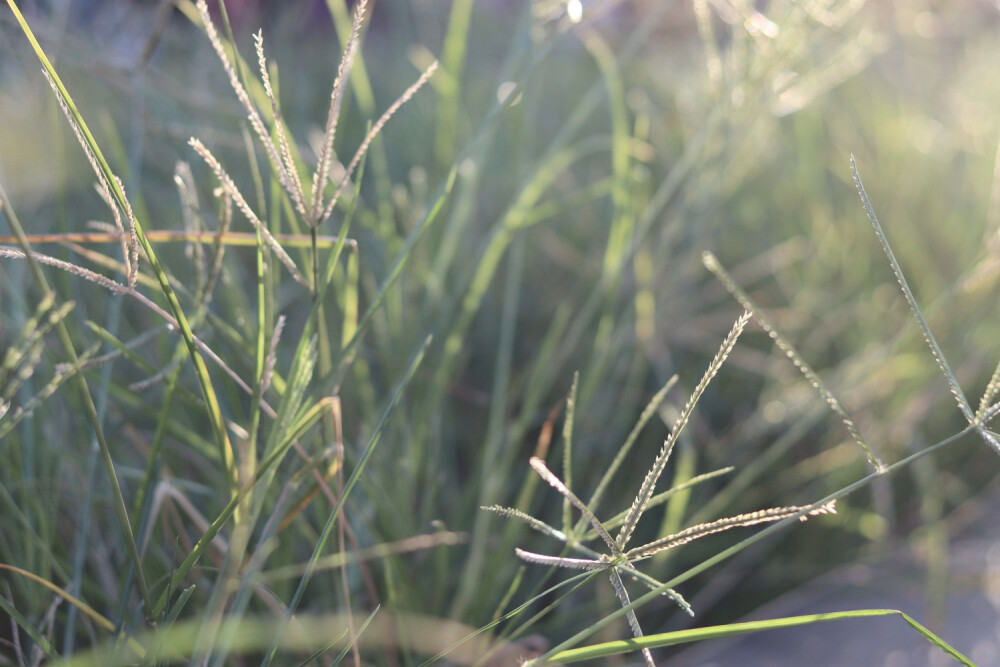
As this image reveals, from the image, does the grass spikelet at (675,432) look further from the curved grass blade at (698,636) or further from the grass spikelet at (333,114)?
the grass spikelet at (333,114)

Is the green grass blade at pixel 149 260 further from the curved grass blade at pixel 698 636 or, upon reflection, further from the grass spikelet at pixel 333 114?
the curved grass blade at pixel 698 636

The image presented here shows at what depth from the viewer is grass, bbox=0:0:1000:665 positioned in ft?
1.18

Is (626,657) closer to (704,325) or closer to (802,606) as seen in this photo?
(802,606)

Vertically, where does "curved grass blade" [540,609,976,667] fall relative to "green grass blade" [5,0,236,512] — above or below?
below

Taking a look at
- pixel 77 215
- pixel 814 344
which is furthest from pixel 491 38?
pixel 814 344

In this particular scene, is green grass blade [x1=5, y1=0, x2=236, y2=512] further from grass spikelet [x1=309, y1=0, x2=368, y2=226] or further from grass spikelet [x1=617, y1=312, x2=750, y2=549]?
grass spikelet [x1=617, y1=312, x2=750, y2=549]

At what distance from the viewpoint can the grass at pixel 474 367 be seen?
36 centimetres

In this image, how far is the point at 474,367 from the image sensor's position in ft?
2.95

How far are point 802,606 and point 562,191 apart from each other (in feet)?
2.05

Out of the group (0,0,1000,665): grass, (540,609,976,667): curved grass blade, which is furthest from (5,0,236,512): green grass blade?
(540,609,976,667): curved grass blade

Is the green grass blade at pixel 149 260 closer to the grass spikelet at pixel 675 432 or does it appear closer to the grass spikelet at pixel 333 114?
the grass spikelet at pixel 333 114

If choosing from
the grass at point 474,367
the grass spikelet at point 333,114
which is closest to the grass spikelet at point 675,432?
the grass at point 474,367

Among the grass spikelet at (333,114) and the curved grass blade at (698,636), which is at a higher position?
the grass spikelet at (333,114)

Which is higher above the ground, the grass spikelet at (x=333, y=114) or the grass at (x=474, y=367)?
the grass spikelet at (x=333, y=114)
